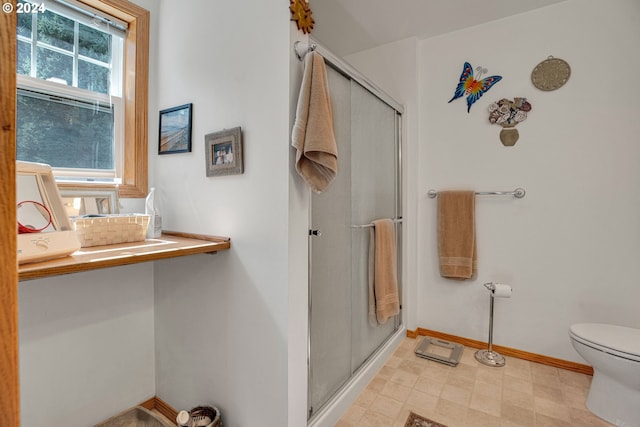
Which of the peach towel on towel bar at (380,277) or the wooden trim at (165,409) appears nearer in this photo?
the wooden trim at (165,409)

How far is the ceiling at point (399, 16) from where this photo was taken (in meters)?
2.03

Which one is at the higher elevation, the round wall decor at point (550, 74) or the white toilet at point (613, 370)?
the round wall decor at point (550, 74)

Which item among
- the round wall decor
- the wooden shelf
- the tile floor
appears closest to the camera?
the wooden shelf

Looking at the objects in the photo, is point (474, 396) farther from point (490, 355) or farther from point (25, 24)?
point (25, 24)

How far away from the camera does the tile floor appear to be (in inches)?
62.0

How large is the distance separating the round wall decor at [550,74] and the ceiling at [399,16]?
39 cm

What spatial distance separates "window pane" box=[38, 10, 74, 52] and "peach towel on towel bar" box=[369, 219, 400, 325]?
6.24 feet

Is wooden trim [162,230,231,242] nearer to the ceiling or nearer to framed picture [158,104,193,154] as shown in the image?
framed picture [158,104,193,154]

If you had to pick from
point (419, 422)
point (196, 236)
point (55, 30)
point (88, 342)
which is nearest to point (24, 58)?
point (55, 30)

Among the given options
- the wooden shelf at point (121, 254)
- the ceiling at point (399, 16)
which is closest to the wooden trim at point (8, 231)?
the wooden shelf at point (121, 254)

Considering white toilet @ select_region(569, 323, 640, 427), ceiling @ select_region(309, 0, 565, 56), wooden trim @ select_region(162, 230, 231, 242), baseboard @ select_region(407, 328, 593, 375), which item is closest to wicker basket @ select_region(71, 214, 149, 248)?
wooden trim @ select_region(162, 230, 231, 242)

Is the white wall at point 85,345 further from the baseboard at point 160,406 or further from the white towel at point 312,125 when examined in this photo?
the white towel at point 312,125

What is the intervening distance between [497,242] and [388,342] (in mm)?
1098

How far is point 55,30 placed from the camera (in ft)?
4.79
